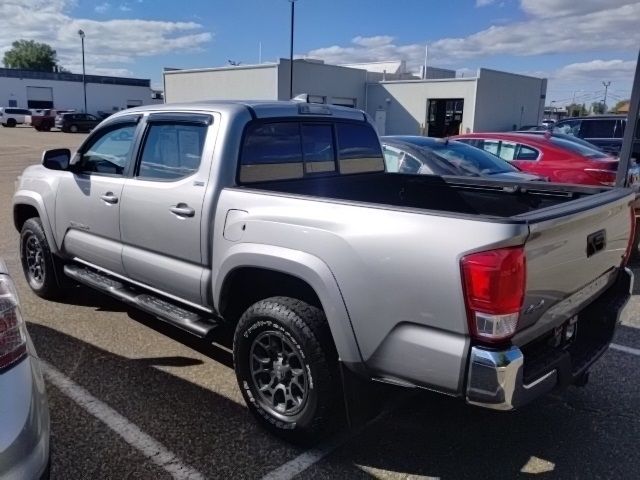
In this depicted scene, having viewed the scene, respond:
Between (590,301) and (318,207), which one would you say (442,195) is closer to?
(590,301)

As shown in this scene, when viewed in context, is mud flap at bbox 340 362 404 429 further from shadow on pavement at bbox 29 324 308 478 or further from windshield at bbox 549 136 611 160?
windshield at bbox 549 136 611 160

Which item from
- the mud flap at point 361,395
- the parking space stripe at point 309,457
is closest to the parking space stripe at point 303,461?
A: the parking space stripe at point 309,457

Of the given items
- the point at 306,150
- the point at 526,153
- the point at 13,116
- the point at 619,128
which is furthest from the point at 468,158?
the point at 13,116

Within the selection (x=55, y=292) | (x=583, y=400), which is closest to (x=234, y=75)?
(x=55, y=292)

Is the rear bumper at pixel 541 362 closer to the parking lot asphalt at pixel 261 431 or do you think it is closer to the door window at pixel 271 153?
the parking lot asphalt at pixel 261 431

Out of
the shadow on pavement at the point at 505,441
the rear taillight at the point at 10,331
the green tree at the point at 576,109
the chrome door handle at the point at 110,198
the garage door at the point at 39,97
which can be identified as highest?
the green tree at the point at 576,109

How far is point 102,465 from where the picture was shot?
2.86 m

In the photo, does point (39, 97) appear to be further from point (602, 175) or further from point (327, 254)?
point (327, 254)

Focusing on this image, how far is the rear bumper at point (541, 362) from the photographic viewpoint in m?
2.29

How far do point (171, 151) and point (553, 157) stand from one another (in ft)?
21.5

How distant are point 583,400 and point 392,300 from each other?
2.01m

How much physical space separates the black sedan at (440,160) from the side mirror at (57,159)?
3814 millimetres

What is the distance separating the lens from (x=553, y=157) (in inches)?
336

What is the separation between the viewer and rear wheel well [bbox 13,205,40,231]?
544cm
